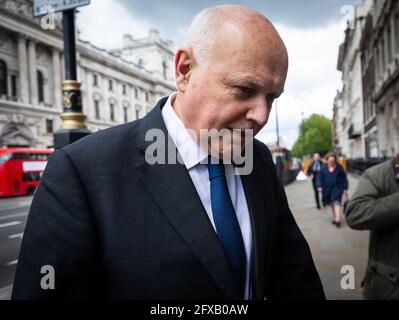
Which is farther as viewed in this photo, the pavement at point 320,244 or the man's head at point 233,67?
the pavement at point 320,244

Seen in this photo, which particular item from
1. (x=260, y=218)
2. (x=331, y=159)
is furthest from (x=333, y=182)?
(x=260, y=218)

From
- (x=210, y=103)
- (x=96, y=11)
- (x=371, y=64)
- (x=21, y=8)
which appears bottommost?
(x=210, y=103)

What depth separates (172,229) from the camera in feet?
3.10

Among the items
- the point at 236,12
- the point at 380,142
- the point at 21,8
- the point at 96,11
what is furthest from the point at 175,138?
the point at 380,142

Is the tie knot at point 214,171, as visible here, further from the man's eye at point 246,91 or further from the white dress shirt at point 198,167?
the man's eye at point 246,91

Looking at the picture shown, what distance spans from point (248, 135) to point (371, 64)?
21.1 m

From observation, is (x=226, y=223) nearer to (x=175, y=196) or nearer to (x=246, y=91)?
(x=175, y=196)

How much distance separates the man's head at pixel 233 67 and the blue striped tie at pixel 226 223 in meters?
0.15

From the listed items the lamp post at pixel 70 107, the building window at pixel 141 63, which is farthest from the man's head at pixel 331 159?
the building window at pixel 141 63

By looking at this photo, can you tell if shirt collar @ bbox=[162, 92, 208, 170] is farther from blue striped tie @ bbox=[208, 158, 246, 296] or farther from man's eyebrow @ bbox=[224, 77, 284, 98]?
man's eyebrow @ bbox=[224, 77, 284, 98]

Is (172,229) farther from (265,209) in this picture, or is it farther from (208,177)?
(265,209)

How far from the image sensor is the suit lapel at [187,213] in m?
0.93

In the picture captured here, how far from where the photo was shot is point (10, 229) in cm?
130

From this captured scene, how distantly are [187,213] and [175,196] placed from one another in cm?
7
